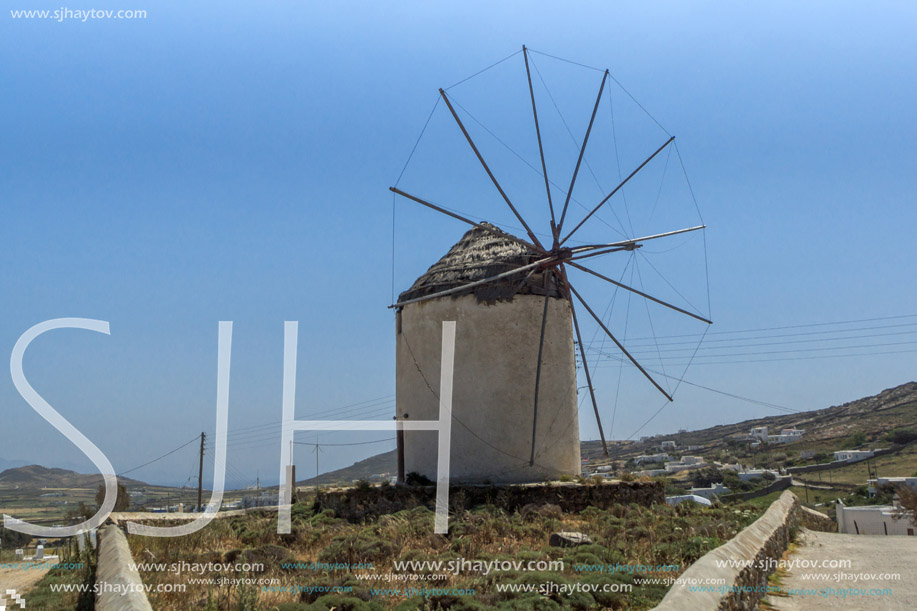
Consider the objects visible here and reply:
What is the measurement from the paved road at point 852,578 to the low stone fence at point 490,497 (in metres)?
3.15

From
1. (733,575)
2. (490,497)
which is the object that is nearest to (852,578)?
(733,575)

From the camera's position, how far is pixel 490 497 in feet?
40.6

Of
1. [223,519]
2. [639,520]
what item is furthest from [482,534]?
[223,519]

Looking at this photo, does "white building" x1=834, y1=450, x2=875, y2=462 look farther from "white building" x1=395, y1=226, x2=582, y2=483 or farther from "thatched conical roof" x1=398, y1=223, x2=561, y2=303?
"thatched conical roof" x1=398, y1=223, x2=561, y2=303

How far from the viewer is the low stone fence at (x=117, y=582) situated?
16.0 ft

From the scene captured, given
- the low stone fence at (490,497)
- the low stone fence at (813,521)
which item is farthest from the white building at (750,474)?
the low stone fence at (490,497)

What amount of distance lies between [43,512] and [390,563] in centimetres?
4054

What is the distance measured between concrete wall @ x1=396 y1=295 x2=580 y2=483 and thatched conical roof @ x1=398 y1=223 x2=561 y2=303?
214mm

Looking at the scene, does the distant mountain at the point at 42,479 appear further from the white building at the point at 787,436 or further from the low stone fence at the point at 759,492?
the white building at the point at 787,436

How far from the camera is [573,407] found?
14.4 m

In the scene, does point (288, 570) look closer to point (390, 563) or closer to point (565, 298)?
point (390, 563)

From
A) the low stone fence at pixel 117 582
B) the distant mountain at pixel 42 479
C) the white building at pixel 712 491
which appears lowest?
the distant mountain at pixel 42 479

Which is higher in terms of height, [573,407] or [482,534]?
[573,407]

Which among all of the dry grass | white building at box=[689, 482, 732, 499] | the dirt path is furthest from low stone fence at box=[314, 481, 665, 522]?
white building at box=[689, 482, 732, 499]
